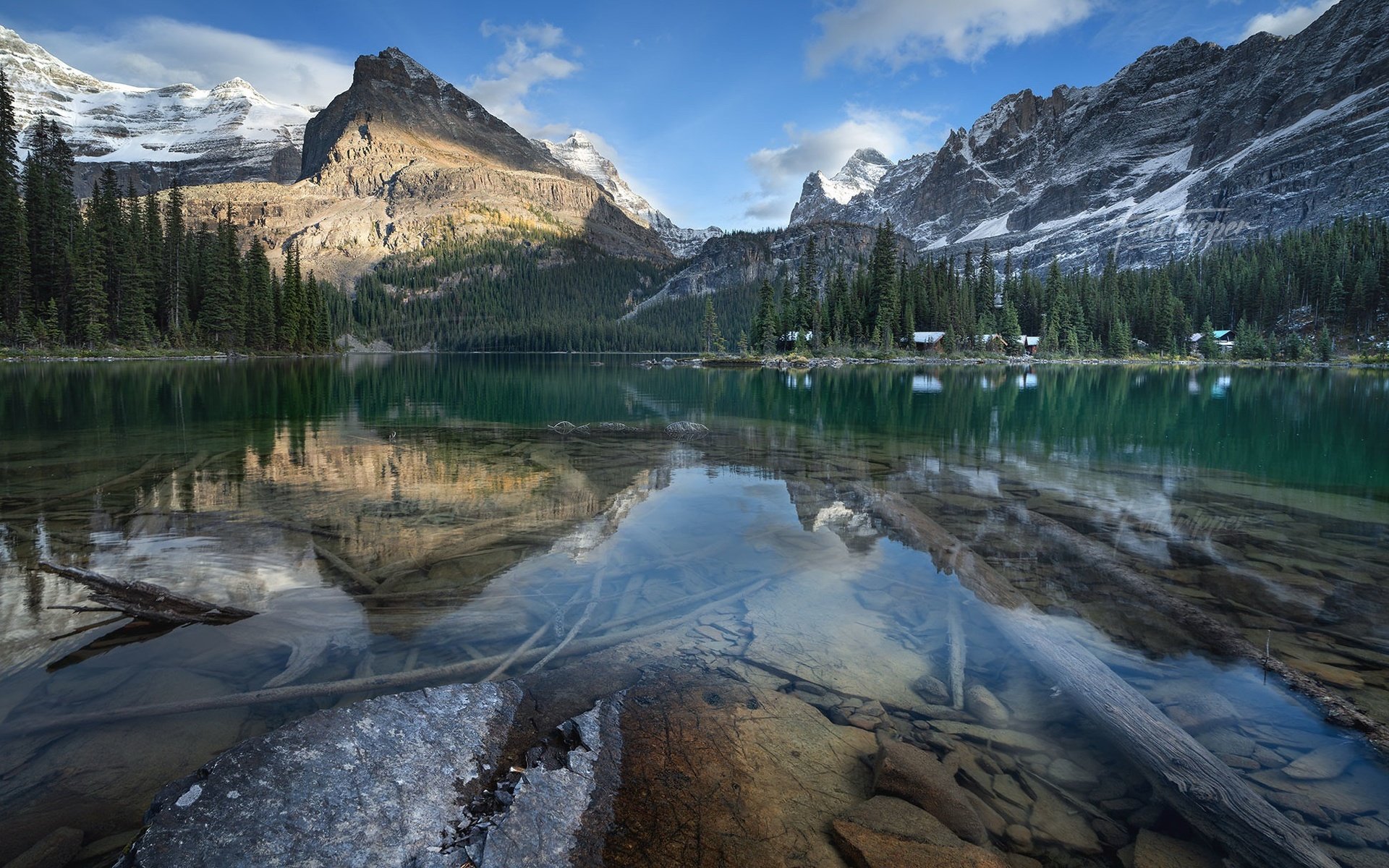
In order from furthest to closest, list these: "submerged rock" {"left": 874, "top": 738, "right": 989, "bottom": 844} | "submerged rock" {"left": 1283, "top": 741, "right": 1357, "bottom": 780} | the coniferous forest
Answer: the coniferous forest < "submerged rock" {"left": 1283, "top": 741, "right": 1357, "bottom": 780} < "submerged rock" {"left": 874, "top": 738, "right": 989, "bottom": 844}

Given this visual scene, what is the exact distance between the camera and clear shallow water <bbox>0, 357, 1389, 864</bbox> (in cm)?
611

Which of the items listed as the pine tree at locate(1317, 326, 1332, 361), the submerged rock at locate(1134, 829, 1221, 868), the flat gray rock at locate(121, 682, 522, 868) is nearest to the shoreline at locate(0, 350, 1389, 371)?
the pine tree at locate(1317, 326, 1332, 361)

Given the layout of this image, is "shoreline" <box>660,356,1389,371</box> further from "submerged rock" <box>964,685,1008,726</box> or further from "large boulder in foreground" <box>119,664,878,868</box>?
"large boulder in foreground" <box>119,664,878,868</box>

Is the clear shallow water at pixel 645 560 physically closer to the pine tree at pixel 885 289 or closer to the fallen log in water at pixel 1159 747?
the fallen log in water at pixel 1159 747

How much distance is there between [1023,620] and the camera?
8680 mm

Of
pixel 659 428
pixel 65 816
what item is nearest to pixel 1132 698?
pixel 65 816

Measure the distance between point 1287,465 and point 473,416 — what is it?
32.5m

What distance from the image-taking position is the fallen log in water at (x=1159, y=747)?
4656 mm

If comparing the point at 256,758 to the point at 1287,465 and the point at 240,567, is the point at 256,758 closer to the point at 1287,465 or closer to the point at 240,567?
the point at 240,567

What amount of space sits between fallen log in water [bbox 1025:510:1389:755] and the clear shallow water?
283 millimetres

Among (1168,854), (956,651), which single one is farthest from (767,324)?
(1168,854)

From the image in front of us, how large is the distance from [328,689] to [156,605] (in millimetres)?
3261

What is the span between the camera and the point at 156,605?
7.84 meters

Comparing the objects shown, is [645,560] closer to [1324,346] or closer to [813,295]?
[813,295]
